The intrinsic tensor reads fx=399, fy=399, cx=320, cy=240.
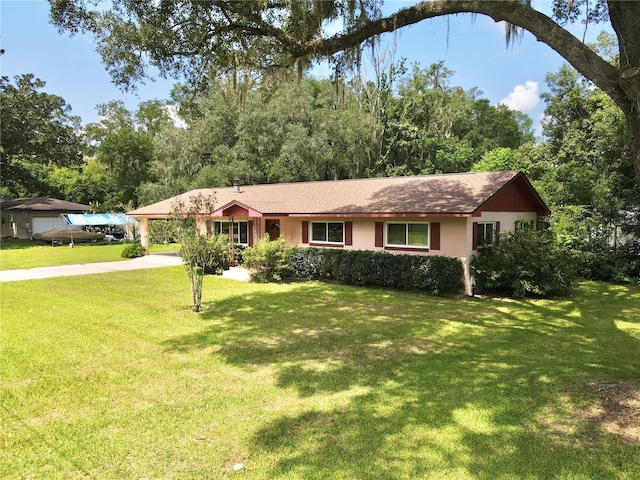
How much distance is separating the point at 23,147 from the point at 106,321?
29059 millimetres

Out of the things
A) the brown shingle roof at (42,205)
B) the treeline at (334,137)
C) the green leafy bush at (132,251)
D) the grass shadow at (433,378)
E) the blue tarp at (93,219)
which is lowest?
the grass shadow at (433,378)

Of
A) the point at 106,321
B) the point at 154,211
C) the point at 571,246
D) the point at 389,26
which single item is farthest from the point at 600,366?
the point at 154,211

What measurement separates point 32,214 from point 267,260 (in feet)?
99.9

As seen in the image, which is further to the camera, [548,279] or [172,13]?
[548,279]

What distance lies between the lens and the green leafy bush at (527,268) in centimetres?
1217

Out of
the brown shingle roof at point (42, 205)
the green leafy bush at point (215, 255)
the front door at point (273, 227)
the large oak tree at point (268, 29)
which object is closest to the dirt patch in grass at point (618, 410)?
the large oak tree at point (268, 29)

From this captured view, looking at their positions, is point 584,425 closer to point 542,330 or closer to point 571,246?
point 542,330

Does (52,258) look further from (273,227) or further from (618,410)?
(618,410)

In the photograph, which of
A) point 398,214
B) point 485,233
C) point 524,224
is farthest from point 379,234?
point 524,224

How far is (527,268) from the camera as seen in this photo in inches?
484

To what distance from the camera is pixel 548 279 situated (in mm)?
12227

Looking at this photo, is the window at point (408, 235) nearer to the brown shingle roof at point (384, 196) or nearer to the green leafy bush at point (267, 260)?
the brown shingle roof at point (384, 196)

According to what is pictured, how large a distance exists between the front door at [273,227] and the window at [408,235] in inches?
247

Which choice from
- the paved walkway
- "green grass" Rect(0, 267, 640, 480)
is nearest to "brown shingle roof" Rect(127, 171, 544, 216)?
the paved walkway
